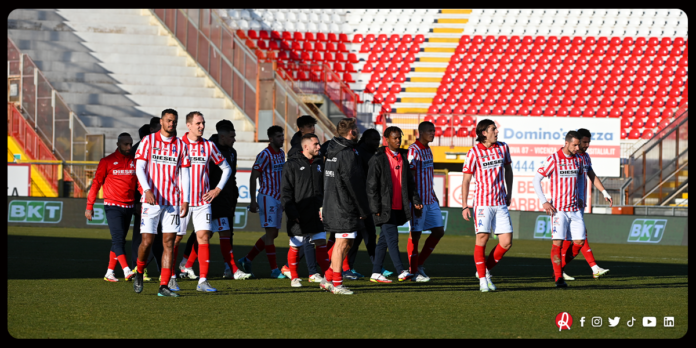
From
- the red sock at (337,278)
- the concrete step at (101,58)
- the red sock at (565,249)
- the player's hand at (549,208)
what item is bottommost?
the red sock at (337,278)

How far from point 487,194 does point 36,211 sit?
1548 cm

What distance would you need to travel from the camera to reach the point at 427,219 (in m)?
10.5

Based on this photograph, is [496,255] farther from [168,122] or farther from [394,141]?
[168,122]

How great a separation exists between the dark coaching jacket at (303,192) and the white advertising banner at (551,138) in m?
15.8

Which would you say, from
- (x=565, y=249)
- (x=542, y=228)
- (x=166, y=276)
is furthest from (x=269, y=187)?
(x=542, y=228)

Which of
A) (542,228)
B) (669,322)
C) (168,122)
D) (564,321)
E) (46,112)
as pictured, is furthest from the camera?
(46,112)

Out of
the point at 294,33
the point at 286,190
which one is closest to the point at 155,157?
the point at 286,190

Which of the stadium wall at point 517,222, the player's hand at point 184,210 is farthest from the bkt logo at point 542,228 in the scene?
the player's hand at point 184,210

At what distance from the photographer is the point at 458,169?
2683 cm

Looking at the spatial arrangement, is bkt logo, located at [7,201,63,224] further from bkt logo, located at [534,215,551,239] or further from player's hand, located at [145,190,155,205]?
player's hand, located at [145,190,155,205]

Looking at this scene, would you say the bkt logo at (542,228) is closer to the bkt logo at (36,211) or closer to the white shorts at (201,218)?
the bkt logo at (36,211)

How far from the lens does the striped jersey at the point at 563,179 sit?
1002 centimetres
